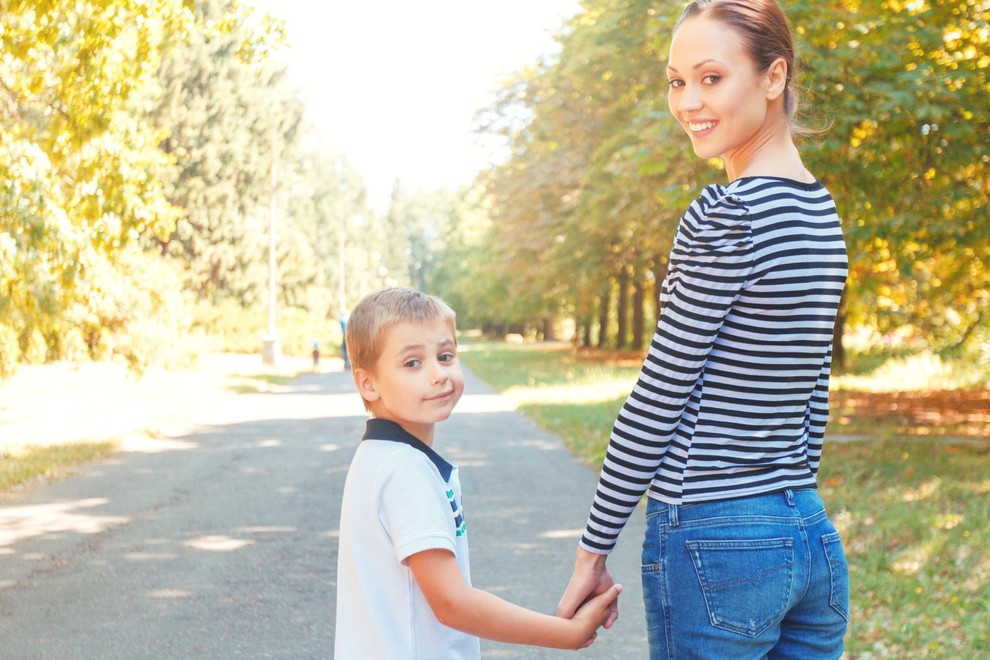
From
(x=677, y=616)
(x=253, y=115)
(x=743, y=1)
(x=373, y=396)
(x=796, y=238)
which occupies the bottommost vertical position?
(x=677, y=616)

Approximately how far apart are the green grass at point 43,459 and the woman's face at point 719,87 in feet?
29.4

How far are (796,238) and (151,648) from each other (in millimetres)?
4090

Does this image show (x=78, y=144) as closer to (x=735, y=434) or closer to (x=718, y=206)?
(x=718, y=206)

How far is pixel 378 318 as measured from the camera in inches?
82.8

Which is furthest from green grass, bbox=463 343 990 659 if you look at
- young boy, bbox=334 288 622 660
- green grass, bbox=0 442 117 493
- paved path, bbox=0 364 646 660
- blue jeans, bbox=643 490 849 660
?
green grass, bbox=0 442 117 493

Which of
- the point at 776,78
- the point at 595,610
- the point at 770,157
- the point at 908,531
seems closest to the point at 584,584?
the point at 595,610

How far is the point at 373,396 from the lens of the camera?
213 centimetres

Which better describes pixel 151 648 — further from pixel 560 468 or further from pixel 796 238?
pixel 560 468

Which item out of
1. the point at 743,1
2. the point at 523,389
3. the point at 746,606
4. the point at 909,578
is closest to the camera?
the point at 746,606

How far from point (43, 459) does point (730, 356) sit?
10662 mm

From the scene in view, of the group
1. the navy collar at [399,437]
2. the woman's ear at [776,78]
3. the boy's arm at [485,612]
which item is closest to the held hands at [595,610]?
the boy's arm at [485,612]

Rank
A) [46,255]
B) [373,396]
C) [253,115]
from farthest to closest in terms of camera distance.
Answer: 1. [253,115]
2. [46,255]
3. [373,396]

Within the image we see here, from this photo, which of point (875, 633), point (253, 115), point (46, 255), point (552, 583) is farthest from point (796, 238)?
point (253, 115)

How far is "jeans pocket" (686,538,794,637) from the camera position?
1.82 m
